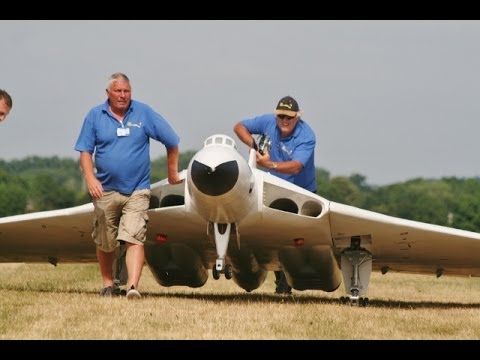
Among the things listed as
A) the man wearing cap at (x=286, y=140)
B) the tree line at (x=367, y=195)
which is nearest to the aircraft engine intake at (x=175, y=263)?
the man wearing cap at (x=286, y=140)

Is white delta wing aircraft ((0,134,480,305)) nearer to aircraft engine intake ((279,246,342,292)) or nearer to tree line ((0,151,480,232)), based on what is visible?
aircraft engine intake ((279,246,342,292))

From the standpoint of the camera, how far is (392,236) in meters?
14.2

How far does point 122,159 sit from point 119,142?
0.64 feet

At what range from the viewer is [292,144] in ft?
47.9

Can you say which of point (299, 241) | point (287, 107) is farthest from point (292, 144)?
point (299, 241)

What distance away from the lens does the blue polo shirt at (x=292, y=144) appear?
14.5 m

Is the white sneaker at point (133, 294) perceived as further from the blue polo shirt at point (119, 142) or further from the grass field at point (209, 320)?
the blue polo shirt at point (119, 142)

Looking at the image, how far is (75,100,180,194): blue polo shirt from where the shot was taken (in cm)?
1268

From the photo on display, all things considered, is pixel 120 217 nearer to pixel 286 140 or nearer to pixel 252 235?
pixel 252 235

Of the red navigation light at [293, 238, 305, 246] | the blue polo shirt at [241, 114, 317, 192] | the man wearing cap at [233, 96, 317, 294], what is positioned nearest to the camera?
the red navigation light at [293, 238, 305, 246]

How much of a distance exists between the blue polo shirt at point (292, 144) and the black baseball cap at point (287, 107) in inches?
10.7

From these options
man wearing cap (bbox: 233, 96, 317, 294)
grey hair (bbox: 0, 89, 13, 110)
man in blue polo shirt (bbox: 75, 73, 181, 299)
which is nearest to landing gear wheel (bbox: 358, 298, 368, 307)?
man wearing cap (bbox: 233, 96, 317, 294)

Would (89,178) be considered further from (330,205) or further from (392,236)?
(392,236)

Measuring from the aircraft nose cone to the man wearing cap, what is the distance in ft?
7.72
